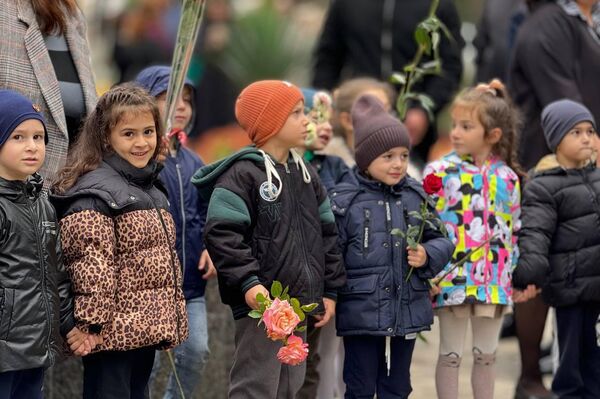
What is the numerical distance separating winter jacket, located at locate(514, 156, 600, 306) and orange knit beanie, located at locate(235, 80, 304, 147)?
1541 millimetres

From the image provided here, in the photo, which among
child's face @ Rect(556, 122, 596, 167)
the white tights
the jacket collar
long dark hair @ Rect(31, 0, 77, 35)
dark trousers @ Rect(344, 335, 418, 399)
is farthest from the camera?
child's face @ Rect(556, 122, 596, 167)

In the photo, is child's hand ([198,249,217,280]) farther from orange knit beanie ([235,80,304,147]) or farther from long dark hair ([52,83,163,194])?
long dark hair ([52,83,163,194])

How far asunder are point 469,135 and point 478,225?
48 cm

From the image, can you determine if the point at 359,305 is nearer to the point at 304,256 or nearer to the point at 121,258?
the point at 304,256

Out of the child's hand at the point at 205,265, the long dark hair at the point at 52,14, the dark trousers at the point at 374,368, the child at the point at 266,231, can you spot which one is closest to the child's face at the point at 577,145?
the dark trousers at the point at 374,368

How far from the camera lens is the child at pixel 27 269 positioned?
4980 millimetres

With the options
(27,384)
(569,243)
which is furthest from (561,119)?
(27,384)

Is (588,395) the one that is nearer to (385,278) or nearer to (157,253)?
(385,278)

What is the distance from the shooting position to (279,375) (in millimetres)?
5832

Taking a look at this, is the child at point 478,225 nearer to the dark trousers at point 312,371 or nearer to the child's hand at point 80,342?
the dark trousers at point 312,371

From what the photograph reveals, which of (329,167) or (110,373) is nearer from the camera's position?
(110,373)

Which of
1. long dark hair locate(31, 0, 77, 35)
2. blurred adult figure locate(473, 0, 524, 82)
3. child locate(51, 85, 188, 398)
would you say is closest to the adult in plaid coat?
long dark hair locate(31, 0, 77, 35)

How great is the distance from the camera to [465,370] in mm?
8492

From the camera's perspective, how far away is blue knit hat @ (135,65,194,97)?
6.43m
